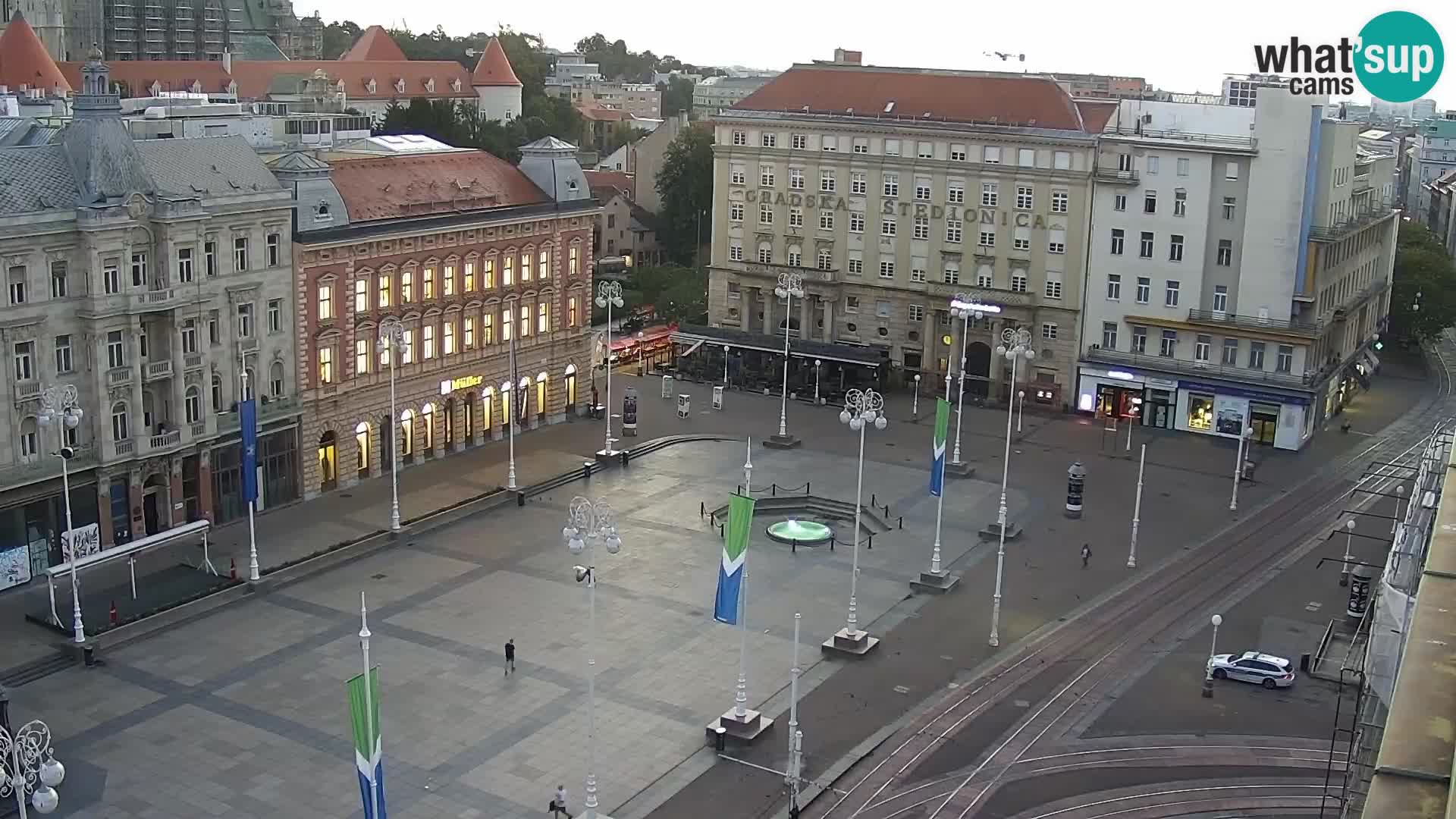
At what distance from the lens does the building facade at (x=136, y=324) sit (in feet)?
192

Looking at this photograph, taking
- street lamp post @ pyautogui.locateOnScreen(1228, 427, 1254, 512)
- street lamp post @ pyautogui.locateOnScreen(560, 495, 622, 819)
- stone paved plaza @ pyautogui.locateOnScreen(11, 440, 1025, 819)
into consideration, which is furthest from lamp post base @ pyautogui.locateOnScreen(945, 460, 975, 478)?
street lamp post @ pyautogui.locateOnScreen(560, 495, 622, 819)

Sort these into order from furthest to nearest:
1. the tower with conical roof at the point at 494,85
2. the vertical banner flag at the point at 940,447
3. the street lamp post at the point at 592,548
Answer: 1. the tower with conical roof at the point at 494,85
2. the vertical banner flag at the point at 940,447
3. the street lamp post at the point at 592,548

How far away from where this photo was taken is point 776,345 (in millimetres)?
102812

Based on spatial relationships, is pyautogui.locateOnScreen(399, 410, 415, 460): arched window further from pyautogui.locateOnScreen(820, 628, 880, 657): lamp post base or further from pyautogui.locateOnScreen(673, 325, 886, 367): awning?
pyautogui.locateOnScreen(820, 628, 880, 657): lamp post base

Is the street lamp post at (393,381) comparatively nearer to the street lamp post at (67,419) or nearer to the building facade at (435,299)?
the building facade at (435,299)

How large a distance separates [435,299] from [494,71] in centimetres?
11535

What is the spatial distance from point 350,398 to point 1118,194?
5050 cm

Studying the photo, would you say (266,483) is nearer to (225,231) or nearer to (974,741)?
(225,231)

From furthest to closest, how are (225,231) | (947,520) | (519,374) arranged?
(519,374)
(947,520)
(225,231)

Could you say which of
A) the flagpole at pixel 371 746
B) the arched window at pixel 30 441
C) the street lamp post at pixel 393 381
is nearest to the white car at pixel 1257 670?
the flagpole at pixel 371 746

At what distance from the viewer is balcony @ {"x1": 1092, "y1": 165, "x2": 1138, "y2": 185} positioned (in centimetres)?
9319

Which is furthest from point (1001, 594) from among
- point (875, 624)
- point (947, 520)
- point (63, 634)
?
point (63, 634)

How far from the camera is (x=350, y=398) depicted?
244ft

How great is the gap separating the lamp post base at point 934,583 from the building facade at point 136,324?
103 ft
